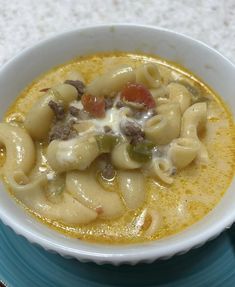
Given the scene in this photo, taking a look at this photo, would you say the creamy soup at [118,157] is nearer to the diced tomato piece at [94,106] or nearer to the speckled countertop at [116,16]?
the diced tomato piece at [94,106]

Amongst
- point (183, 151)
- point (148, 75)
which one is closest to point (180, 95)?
point (148, 75)

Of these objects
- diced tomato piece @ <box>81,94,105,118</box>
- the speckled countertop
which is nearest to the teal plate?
diced tomato piece @ <box>81,94,105,118</box>

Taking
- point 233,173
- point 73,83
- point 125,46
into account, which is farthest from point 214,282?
point 125,46

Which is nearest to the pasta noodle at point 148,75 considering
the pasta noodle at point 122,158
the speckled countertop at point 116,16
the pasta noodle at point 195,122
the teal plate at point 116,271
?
the pasta noodle at point 195,122

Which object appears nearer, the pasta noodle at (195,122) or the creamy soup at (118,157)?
the creamy soup at (118,157)

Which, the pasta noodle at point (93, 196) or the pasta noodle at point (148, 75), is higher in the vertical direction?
the pasta noodle at point (148, 75)

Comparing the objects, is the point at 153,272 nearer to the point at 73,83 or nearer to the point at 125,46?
the point at 73,83

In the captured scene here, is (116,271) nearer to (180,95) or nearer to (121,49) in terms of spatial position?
(180,95)
